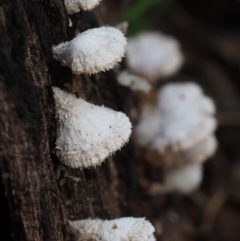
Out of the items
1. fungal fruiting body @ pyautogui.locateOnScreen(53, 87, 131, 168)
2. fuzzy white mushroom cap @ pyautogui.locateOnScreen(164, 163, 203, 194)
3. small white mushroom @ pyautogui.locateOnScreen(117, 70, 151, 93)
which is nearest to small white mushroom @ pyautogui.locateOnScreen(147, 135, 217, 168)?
fuzzy white mushroom cap @ pyautogui.locateOnScreen(164, 163, 203, 194)

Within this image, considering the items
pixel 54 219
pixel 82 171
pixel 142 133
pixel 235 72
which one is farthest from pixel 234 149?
pixel 54 219

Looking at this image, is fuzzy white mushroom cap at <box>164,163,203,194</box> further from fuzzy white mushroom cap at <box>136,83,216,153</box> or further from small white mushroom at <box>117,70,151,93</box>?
small white mushroom at <box>117,70,151,93</box>

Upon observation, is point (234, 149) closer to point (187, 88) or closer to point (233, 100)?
point (233, 100)

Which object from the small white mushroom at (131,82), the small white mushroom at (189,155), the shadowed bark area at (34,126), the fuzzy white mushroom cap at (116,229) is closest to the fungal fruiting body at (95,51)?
the shadowed bark area at (34,126)

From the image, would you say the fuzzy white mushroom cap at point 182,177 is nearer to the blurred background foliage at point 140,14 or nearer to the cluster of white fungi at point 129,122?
the cluster of white fungi at point 129,122

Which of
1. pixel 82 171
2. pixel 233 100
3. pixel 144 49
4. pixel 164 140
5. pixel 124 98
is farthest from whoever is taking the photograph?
pixel 233 100

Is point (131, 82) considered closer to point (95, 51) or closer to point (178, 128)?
point (178, 128)
